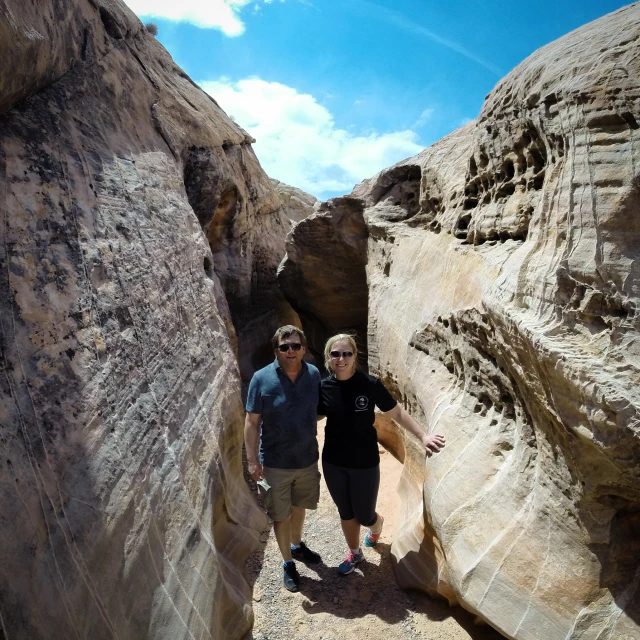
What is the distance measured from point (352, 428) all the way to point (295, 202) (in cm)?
1247

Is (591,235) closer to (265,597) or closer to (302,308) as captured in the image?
(265,597)

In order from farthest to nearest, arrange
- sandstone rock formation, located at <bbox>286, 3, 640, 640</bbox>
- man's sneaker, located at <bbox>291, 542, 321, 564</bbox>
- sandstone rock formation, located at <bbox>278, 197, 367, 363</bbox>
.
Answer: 1. sandstone rock formation, located at <bbox>278, 197, 367, 363</bbox>
2. man's sneaker, located at <bbox>291, 542, 321, 564</bbox>
3. sandstone rock formation, located at <bbox>286, 3, 640, 640</bbox>

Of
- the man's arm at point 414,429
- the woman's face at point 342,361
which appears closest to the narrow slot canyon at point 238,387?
the man's arm at point 414,429

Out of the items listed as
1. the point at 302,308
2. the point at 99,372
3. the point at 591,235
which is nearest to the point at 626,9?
the point at 591,235

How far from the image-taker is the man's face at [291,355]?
3.00 metres

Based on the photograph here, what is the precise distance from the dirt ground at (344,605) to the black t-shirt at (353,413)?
83cm

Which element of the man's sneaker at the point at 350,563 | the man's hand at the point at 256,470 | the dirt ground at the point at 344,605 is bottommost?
the dirt ground at the point at 344,605

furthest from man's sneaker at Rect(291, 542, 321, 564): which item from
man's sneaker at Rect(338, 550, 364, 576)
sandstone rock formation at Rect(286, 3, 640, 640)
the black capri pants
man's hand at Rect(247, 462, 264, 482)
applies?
man's hand at Rect(247, 462, 264, 482)

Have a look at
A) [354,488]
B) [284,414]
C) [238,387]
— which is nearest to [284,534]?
[354,488]

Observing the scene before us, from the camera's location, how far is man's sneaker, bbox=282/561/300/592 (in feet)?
10.7

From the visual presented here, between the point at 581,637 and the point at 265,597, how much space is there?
5.80ft

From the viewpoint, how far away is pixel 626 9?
285 cm

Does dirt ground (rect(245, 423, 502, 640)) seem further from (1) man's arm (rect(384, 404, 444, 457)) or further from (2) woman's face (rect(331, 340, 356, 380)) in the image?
(2) woman's face (rect(331, 340, 356, 380))

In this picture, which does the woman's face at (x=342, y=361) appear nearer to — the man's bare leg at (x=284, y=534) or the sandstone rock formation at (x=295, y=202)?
the man's bare leg at (x=284, y=534)
